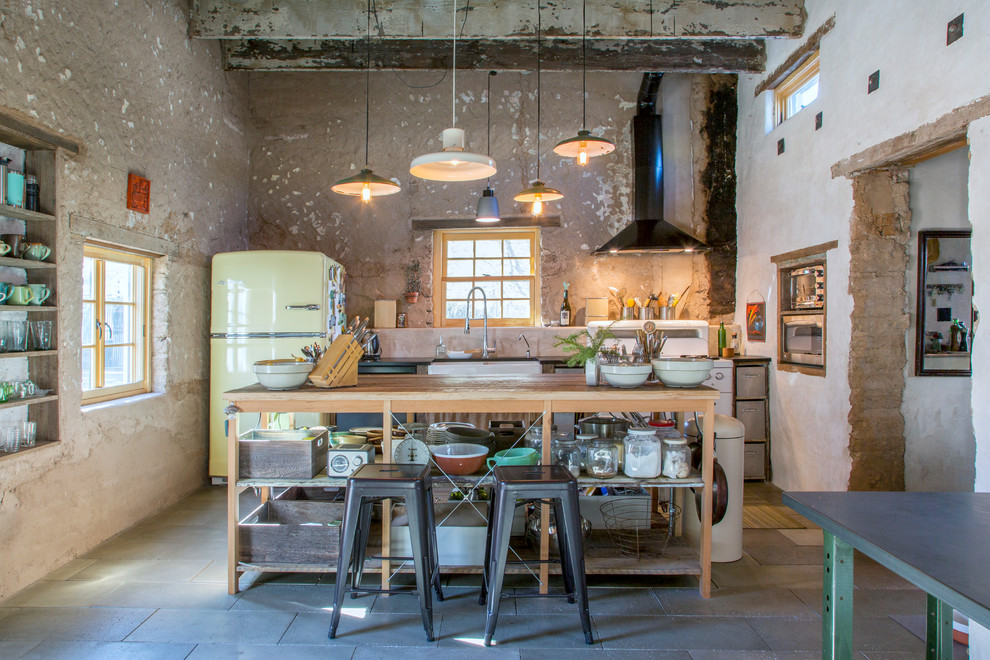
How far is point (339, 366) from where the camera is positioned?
2.97 m

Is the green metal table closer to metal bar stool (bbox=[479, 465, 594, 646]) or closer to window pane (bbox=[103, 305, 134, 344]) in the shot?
metal bar stool (bbox=[479, 465, 594, 646])

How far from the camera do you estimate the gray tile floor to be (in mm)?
2438

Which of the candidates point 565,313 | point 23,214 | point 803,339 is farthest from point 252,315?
point 803,339

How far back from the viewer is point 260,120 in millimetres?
6105

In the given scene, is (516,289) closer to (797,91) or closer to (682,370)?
(797,91)

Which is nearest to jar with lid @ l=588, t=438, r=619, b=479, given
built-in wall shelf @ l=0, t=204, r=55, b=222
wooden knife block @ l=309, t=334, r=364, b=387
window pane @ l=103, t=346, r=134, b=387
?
wooden knife block @ l=309, t=334, r=364, b=387

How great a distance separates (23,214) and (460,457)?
251 centimetres

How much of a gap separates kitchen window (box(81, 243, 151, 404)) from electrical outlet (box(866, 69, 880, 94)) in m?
4.93

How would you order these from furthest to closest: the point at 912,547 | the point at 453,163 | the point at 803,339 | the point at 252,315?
the point at 252,315 < the point at 803,339 < the point at 453,163 < the point at 912,547

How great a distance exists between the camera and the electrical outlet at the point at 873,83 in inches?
142

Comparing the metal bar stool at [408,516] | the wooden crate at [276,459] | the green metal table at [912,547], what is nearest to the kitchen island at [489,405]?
the wooden crate at [276,459]

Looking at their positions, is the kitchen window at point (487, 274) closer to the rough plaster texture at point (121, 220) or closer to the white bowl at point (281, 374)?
the rough plaster texture at point (121, 220)

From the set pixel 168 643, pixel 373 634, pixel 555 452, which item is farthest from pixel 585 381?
pixel 168 643

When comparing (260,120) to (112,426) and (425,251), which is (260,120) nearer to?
(425,251)
